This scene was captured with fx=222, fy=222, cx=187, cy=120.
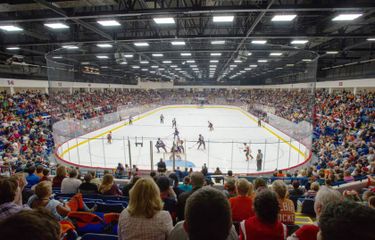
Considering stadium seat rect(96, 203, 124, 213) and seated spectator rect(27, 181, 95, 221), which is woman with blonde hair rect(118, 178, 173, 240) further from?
stadium seat rect(96, 203, 124, 213)

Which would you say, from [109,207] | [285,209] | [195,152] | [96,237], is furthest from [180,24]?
[96,237]

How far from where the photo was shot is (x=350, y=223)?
97cm

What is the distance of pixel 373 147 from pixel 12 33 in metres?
22.5

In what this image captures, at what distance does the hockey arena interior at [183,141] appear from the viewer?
1982 millimetres

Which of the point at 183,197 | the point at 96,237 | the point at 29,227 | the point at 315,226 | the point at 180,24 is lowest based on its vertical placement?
the point at 96,237

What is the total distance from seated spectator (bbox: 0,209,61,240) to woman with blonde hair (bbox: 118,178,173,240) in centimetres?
113

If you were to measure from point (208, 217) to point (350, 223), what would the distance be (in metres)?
0.63

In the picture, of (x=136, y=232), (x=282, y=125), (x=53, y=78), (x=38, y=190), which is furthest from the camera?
(x=282, y=125)

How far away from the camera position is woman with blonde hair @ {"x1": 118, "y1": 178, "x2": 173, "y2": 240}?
1.98 metres

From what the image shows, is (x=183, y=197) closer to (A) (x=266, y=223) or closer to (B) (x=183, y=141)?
(A) (x=266, y=223)

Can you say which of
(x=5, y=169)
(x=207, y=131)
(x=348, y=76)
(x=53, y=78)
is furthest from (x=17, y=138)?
(x=348, y=76)

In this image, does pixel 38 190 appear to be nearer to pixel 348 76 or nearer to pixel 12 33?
pixel 12 33

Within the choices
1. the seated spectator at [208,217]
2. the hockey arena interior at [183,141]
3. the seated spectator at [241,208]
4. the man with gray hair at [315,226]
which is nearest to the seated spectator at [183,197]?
the hockey arena interior at [183,141]

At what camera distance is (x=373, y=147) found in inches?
485
